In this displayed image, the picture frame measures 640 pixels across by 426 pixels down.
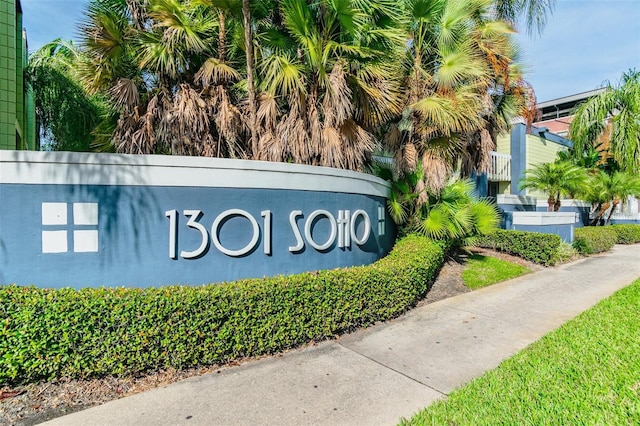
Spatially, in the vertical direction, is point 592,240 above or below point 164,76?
below

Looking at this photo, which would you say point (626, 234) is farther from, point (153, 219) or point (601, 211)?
point (153, 219)

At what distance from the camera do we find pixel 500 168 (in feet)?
68.6

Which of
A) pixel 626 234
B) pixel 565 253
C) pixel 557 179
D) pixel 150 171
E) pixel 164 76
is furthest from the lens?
pixel 626 234

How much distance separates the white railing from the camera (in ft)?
67.5

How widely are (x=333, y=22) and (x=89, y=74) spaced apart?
541 centimetres

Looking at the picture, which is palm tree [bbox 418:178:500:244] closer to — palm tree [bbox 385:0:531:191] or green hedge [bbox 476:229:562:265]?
palm tree [bbox 385:0:531:191]

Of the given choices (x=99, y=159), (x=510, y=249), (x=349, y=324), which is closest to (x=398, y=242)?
(x=349, y=324)

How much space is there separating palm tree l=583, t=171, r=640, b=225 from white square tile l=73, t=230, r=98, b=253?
59.6 ft

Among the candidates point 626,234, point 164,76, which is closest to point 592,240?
point 626,234

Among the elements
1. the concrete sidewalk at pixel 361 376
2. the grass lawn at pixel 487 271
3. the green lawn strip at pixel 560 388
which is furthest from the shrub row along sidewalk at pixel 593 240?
the green lawn strip at pixel 560 388

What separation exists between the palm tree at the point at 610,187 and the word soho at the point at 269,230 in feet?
47.0

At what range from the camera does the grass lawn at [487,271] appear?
8.63m

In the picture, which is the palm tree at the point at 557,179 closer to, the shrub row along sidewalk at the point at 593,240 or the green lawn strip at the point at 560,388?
the shrub row along sidewalk at the point at 593,240

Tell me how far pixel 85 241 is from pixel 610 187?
20470 mm
